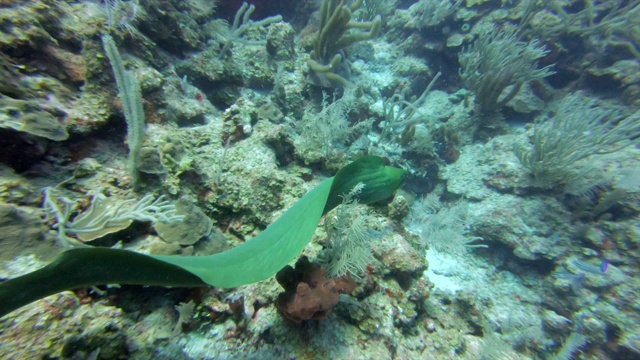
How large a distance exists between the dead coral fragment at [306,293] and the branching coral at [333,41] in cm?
353

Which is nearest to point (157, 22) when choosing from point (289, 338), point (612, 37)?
point (289, 338)

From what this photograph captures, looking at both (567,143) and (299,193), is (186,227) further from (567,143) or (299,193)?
(567,143)

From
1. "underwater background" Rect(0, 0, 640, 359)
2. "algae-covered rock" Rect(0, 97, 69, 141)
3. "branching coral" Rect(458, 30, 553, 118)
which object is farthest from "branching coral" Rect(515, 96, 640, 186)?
"algae-covered rock" Rect(0, 97, 69, 141)

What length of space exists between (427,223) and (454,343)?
172 cm

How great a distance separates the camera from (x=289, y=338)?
1.85 meters

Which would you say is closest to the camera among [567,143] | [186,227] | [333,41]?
[186,227]

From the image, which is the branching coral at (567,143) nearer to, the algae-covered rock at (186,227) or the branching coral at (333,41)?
the branching coral at (333,41)

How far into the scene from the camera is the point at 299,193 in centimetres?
281

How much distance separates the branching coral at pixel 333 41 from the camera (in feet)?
14.8

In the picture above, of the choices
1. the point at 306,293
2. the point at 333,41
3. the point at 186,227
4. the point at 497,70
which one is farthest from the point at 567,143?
the point at 186,227

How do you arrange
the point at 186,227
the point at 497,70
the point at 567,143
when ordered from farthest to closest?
the point at 497,70 < the point at 567,143 < the point at 186,227

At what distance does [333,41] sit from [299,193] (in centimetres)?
350

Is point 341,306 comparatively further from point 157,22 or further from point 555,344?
point 157,22

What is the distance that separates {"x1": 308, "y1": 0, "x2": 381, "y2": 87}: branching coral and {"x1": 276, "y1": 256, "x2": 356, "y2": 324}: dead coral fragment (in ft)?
11.6
